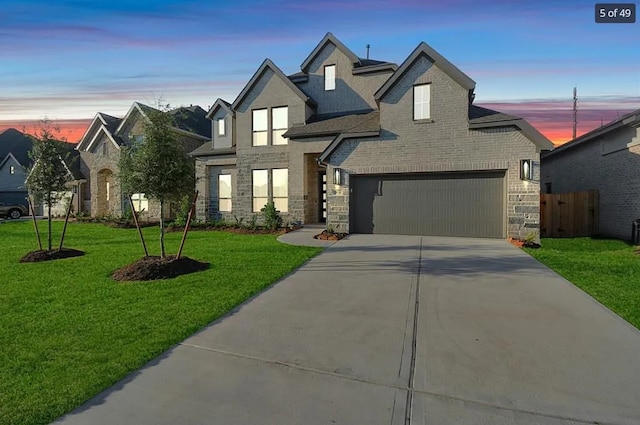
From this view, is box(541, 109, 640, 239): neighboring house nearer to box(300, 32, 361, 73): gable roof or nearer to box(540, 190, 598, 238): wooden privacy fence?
box(540, 190, 598, 238): wooden privacy fence

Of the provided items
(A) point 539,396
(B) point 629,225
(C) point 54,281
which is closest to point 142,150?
(C) point 54,281

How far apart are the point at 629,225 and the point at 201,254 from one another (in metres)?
14.3

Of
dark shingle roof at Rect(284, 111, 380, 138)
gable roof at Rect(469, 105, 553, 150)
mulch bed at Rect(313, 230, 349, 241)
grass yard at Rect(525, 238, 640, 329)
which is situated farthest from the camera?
dark shingle roof at Rect(284, 111, 380, 138)

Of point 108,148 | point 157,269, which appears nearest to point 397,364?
point 157,269

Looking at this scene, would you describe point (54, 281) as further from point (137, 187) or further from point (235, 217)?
point (235, 217)

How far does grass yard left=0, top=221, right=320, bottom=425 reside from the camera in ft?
10.5

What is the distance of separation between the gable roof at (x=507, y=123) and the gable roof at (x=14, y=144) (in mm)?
41099

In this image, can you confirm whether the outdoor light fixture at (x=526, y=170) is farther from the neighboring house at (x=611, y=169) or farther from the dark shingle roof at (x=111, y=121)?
the dark shingle roof at (x=111, y=121)

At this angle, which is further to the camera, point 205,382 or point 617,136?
point 617,136

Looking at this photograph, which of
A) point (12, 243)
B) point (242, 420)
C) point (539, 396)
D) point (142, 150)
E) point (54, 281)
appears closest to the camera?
point (242, 420)

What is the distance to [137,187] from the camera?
816 cm

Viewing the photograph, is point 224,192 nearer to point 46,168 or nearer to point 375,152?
point 375,152

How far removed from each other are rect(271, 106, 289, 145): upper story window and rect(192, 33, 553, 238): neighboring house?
0.06m

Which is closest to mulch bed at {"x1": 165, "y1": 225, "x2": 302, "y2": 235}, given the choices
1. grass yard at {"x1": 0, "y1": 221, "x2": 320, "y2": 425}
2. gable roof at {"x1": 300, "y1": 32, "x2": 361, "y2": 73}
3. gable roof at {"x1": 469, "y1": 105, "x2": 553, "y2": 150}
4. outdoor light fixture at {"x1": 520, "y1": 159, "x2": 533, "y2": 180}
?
grass yard at {"x1": 0, "y1": 221, "x2": 320, "y2": 425}
